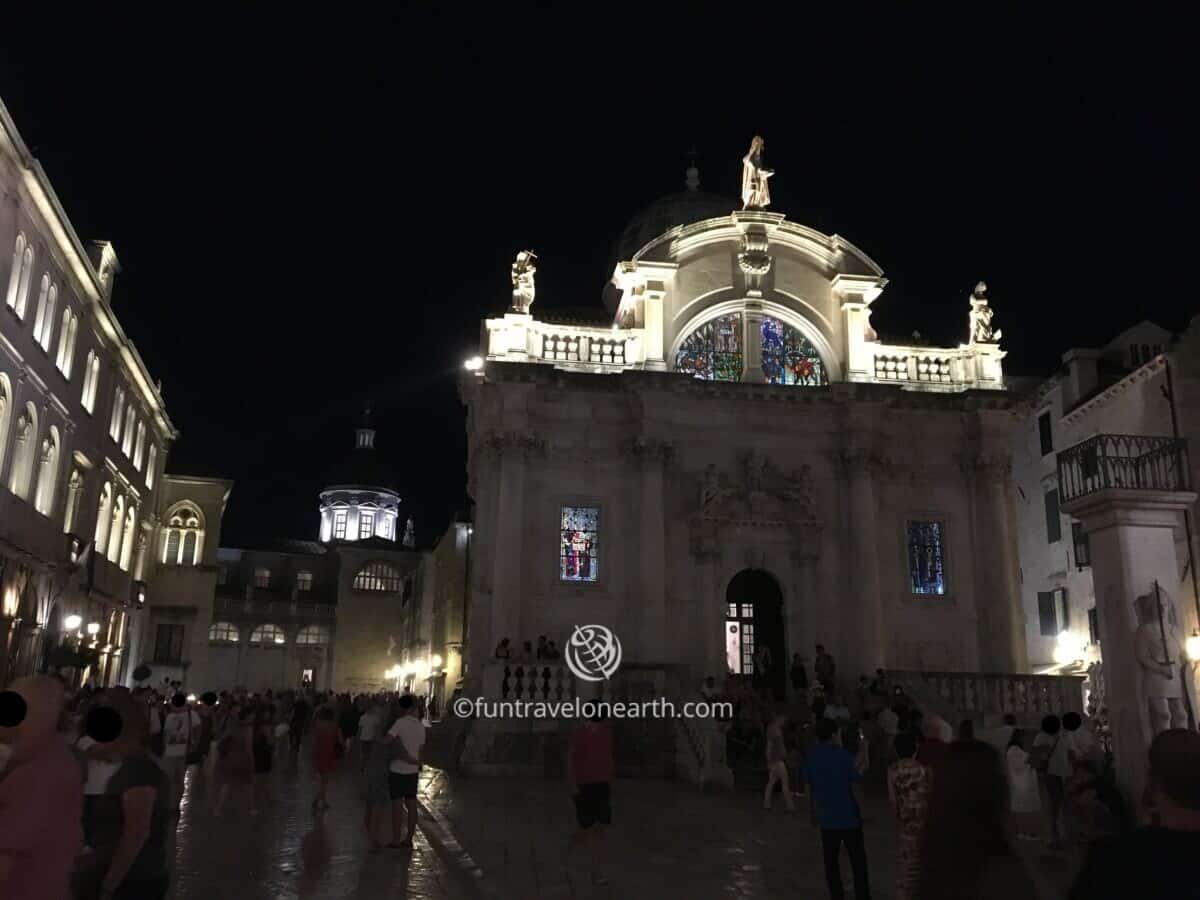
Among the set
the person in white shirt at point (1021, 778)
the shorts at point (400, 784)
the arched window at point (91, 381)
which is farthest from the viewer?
the arched window at point (91, 381)

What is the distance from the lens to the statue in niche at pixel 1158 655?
47.0ft

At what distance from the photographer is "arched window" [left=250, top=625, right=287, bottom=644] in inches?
2948

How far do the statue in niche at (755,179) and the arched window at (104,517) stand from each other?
24.6 meters

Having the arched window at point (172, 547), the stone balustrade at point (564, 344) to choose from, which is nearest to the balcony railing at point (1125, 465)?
the stone balustrade at point (564, 344)

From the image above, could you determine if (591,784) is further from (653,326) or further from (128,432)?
(128,432)

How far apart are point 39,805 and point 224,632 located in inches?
2971

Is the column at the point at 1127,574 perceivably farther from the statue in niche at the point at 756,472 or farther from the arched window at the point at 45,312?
the arched window at the point at 45,312

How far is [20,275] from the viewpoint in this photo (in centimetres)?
2570

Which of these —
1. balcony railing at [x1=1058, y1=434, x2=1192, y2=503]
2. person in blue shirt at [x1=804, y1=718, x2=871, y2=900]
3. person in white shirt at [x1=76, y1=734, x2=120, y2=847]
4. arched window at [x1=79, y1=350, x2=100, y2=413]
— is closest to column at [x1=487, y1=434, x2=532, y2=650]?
balcony railing at [x1=1058, y1=434, x2=1192, y2=503]

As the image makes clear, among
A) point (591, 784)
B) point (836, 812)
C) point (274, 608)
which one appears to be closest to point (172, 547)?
point (274, 608)

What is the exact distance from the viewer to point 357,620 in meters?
75.0

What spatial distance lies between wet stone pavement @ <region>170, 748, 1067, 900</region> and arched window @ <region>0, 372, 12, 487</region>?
12.3 m

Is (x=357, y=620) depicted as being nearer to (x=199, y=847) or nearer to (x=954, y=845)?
(x=199, y=847)

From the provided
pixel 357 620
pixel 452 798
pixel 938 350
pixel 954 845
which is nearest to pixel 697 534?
pixel 938 350
